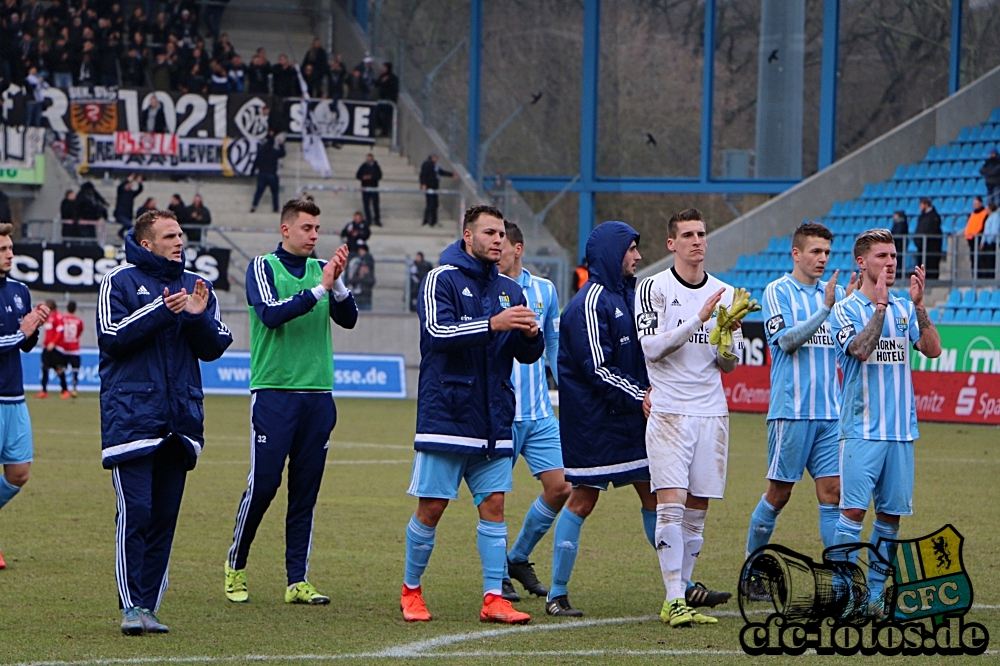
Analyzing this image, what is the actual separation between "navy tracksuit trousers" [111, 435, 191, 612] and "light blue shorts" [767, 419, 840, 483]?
3552 mm

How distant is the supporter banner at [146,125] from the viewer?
112 ft

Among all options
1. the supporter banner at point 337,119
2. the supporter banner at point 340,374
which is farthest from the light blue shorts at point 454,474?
the supporter banner at point 337,119

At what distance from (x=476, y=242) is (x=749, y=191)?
27.9m

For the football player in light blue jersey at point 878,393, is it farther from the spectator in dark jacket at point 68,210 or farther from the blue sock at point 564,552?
the spectator in dark jacket at point 68,210

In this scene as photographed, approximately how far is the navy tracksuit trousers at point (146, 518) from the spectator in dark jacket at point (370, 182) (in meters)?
28.0

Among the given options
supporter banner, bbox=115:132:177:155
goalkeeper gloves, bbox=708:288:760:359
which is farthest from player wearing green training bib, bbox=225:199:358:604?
supporter banner, bbox=115:132:177:155

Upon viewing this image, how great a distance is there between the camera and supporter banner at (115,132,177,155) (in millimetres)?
34750

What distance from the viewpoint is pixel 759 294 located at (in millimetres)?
29547

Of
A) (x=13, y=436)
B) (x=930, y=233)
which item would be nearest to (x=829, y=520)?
(x=13, y=436)

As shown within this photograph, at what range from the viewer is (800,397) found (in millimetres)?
8789

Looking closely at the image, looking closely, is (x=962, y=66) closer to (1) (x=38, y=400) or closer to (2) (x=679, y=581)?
(1) (x=38, y=400)

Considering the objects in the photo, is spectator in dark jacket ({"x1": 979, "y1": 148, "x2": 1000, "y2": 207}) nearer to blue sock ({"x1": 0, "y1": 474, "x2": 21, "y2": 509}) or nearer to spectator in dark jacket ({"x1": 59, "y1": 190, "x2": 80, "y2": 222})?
spectator in dark jacket ({"x1": 59, "y1": 190, "x2": 80, "y2": 222})

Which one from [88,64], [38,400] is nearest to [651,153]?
[88,64]

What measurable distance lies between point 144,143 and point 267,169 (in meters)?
3.03
